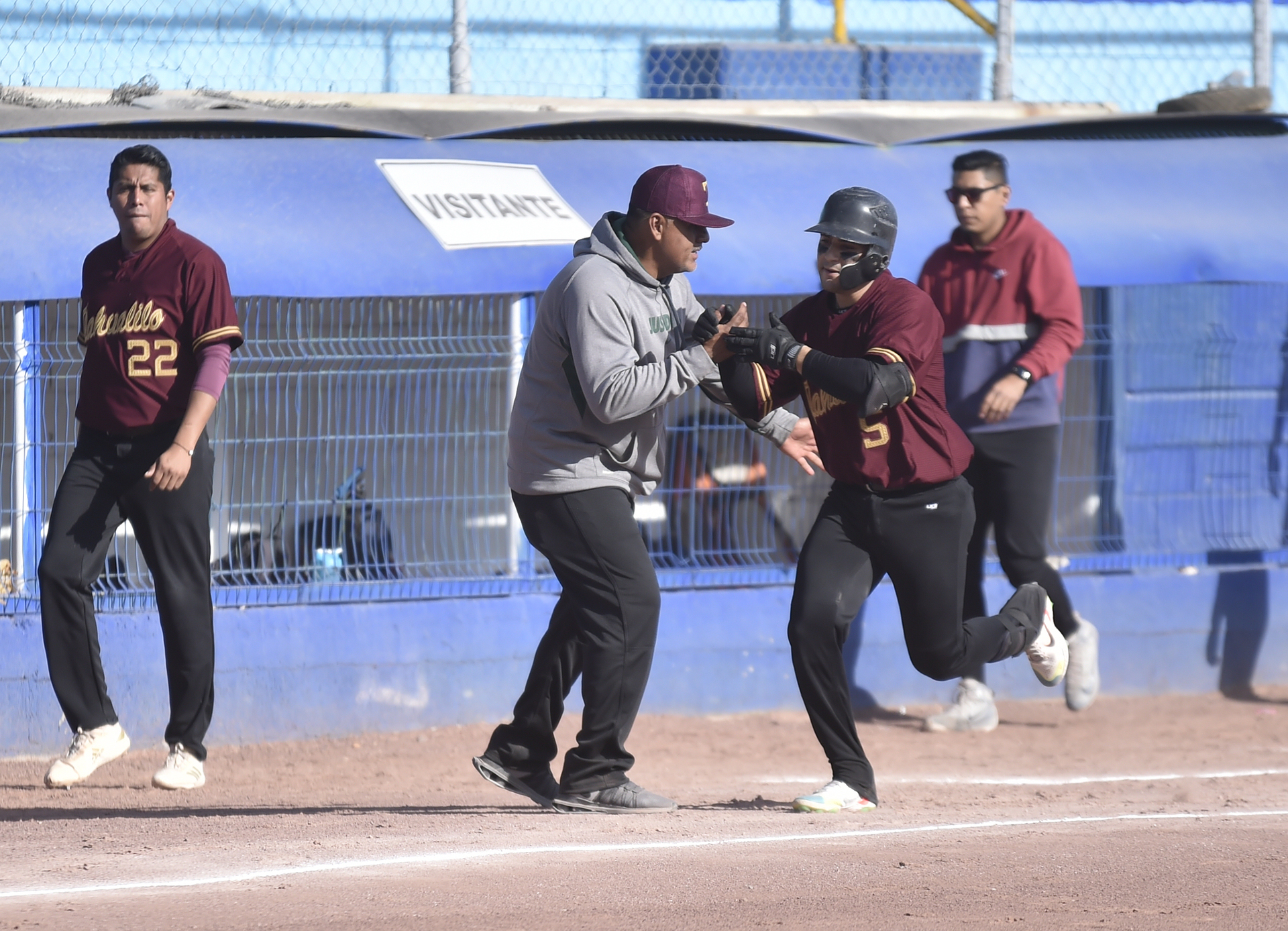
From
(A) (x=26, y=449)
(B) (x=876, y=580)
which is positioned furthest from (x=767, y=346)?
(A) (x=26, y=449)

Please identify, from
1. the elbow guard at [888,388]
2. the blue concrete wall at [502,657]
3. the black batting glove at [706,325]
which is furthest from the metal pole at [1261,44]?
the black batting glove at [706,325]

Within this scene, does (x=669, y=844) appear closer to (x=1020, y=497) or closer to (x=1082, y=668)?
(x=1020, y=497)

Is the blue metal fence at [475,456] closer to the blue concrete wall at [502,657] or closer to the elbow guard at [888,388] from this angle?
the blue concrete wall at [502,657]

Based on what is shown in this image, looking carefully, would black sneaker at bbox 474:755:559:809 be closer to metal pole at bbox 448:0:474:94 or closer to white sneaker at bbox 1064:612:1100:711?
white sneaker at bbox 1064:612:1100:711

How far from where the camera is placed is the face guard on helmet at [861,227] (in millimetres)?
5035

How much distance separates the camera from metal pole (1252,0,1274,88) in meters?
10.2

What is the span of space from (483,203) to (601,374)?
3.23 metres

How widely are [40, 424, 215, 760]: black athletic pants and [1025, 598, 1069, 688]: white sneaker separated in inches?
114

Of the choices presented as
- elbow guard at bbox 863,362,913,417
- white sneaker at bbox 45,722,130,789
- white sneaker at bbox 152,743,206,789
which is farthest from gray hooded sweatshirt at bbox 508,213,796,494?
white sneaker at bbox 45,722,130,789

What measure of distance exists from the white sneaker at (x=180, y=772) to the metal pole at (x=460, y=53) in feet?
14.8

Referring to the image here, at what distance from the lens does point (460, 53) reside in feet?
29.9

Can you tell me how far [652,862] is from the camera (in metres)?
4.45

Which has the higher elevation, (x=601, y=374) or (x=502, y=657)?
(x=601, y=374)

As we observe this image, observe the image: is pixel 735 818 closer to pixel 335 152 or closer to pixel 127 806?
pixel 127 806
